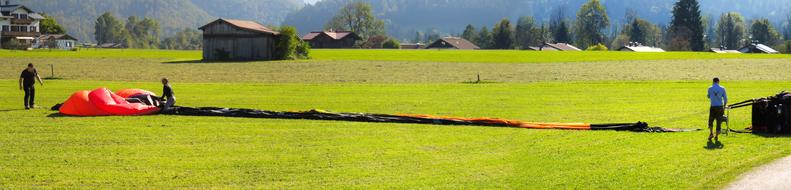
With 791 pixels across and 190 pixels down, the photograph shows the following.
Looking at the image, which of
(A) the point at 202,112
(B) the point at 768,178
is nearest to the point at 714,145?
(B) the point at 768,178

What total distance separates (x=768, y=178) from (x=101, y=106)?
2192 cm

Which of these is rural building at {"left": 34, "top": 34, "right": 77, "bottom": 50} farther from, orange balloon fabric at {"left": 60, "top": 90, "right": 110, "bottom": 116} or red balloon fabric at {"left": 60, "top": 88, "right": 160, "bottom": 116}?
red balloon fabric at {"left": 60, "top": 88, "right": 160, "bottom": 116}

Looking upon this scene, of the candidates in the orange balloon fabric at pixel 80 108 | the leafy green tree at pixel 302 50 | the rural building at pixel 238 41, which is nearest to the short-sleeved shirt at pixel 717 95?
the orange balloon fabric at pixel 80 108

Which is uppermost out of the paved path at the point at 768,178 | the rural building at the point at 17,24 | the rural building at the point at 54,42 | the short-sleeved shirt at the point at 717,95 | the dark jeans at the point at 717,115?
the rural building at the point at 17,24

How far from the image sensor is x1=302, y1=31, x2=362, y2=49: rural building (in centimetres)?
17938

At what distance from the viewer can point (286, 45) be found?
311 ft

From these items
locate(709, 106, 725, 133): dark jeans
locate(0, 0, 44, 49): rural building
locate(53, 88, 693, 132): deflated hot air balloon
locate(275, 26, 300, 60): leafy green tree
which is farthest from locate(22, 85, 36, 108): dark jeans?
locate(0, 0, 44, 49): rural building

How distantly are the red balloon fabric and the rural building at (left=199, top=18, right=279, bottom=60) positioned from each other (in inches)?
2542

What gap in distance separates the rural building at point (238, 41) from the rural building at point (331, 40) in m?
81.7

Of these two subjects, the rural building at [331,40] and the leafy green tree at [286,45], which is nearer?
the leafy green tree at [286,45]

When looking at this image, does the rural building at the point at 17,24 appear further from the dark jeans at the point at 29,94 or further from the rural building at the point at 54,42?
the dark jeans at the point at 29,94

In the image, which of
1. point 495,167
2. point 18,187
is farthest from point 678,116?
point 18,187

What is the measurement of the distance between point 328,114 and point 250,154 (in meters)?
8.78

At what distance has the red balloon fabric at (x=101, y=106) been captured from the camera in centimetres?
2898
